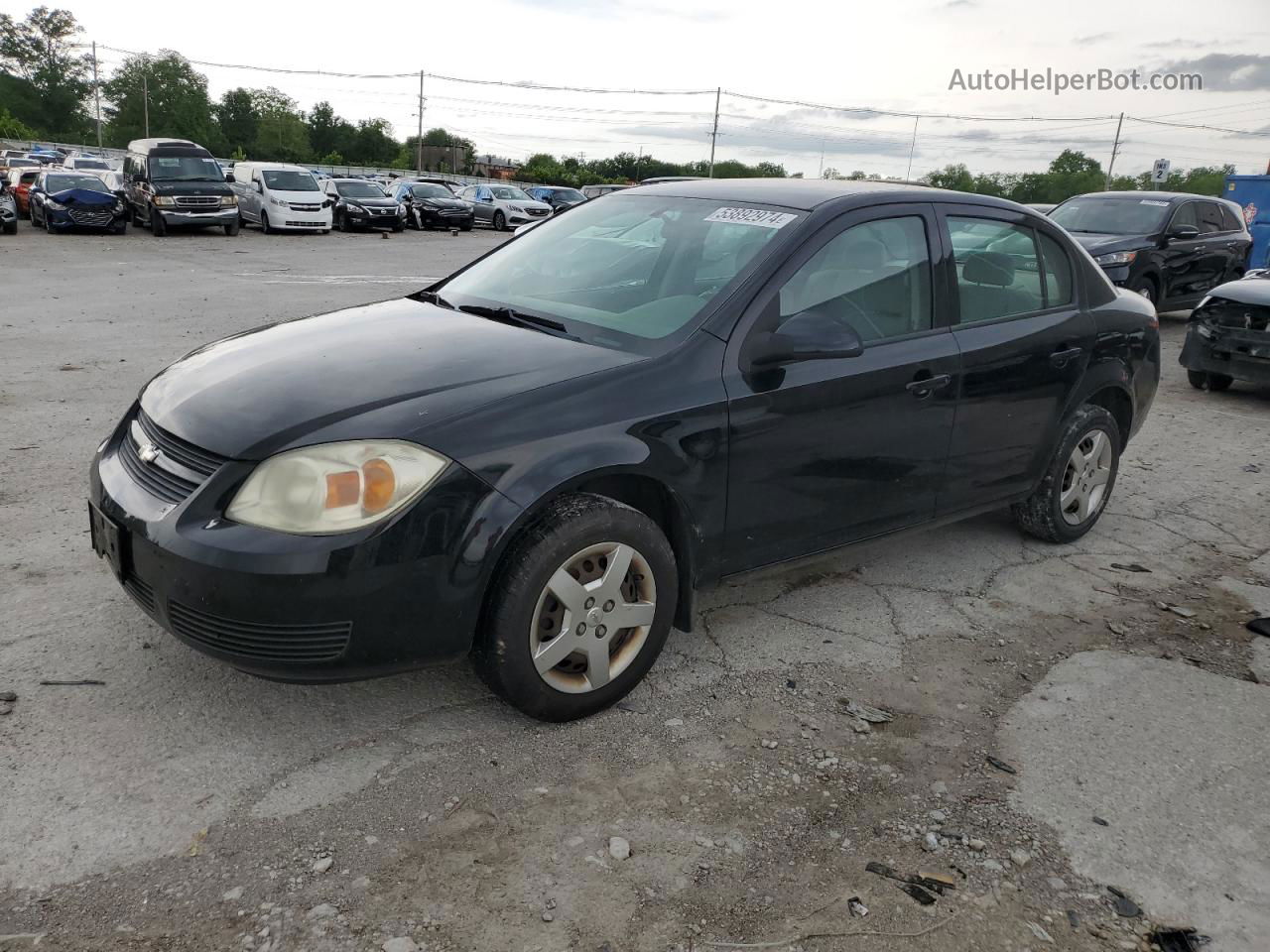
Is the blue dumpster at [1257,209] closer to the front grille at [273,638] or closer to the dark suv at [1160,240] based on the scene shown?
the dark suv at [1160,240]

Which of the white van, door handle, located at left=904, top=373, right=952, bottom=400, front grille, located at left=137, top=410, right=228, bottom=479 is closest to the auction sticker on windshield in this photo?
door handle, located at left=904, top=373, right=952, bottom=400

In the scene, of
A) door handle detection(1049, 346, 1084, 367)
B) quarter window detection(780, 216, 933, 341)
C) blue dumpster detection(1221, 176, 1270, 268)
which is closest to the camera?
quarter window detection(780, 216, 933, 341)

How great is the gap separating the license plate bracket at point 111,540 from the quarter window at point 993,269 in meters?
3.14

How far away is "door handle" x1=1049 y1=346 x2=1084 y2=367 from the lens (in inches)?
173

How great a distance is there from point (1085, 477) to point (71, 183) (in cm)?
2327

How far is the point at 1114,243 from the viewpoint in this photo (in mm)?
12086

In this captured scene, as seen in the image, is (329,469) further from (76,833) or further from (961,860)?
(961,860)

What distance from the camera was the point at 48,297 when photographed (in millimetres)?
11828

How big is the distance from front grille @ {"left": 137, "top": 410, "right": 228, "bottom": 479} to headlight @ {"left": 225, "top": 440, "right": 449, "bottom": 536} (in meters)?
0.16

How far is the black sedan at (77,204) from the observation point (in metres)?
21.5

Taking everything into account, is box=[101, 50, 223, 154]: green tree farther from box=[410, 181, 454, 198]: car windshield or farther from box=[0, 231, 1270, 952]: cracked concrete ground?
box=[0, 231, 1270, 952]: cracked concrete ground

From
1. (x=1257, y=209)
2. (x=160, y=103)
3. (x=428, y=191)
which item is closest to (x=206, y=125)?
(x=160, y=103)

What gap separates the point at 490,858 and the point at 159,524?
4.18ft

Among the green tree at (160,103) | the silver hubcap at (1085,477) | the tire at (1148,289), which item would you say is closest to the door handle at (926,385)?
the silver hubcap at (1085,477)
